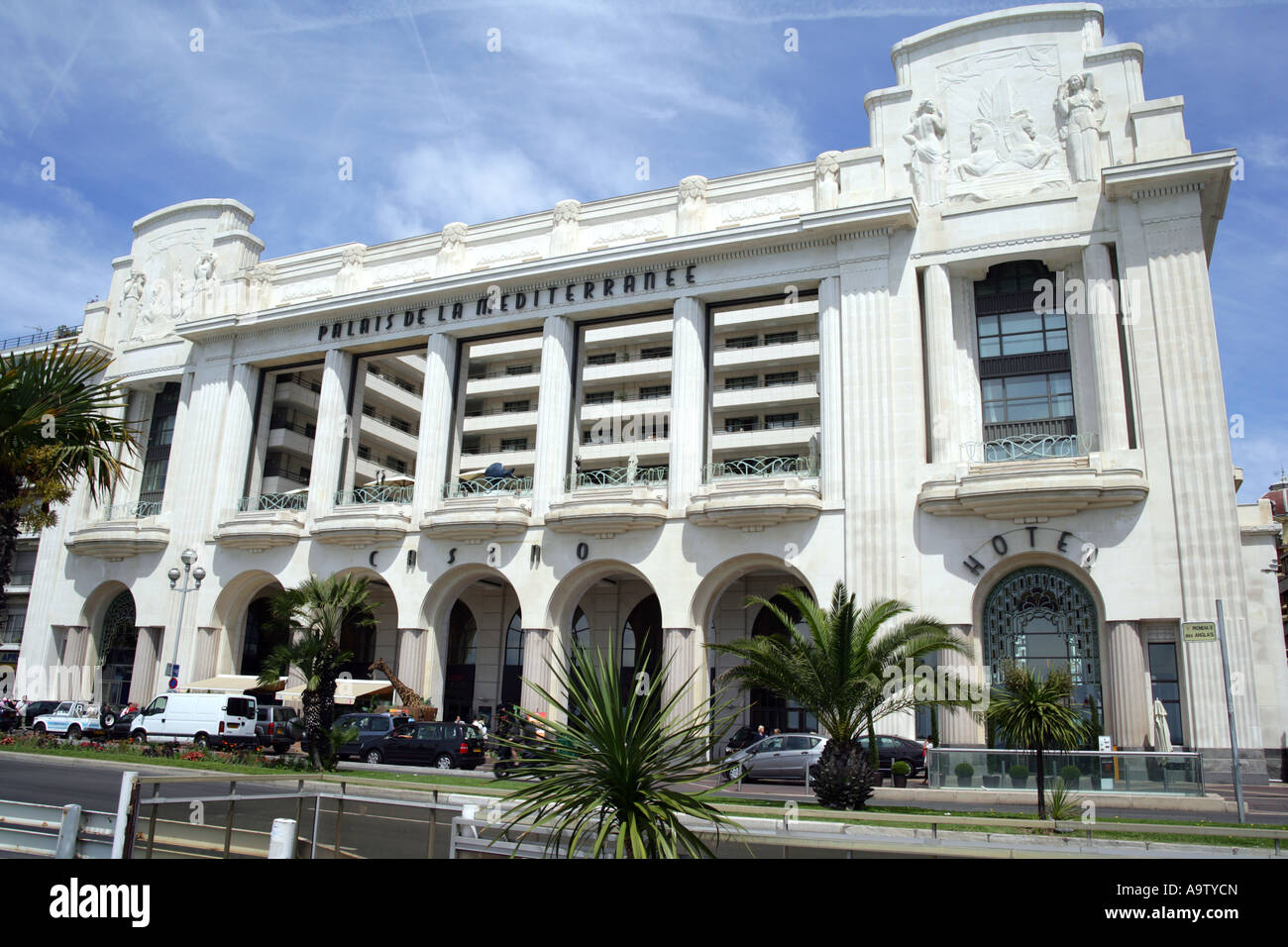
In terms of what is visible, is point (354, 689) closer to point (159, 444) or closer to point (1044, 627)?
point (159, 444)

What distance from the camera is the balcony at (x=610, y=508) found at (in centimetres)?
3231

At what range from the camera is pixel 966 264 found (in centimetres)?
3108

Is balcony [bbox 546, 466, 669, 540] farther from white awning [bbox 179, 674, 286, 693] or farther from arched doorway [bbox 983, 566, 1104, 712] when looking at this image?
white awning [bbox 179, 674, 286, 693]

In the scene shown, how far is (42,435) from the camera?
78.3 feet

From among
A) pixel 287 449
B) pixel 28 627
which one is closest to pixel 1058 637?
pixel 287 449

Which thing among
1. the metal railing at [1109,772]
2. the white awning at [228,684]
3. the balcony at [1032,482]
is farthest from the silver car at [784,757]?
the white awning at [228,684]

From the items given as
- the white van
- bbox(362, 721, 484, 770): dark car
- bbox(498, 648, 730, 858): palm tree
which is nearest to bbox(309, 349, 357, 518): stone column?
the white van

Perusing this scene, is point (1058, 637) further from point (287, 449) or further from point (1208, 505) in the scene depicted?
point (287, 449)

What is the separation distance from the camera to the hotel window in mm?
44906

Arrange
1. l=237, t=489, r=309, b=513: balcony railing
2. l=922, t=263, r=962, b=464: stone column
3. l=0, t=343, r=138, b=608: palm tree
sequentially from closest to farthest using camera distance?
l=0, t=343, r=138, b=608: palm tree
l=922, t=263, r=962, b=464: stone column
l=237, t=489, r=309, b=513: balcony railing

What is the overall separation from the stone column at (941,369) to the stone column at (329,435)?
23985 mm

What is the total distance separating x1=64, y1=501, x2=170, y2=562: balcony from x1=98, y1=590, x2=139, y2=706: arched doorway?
2.64m
